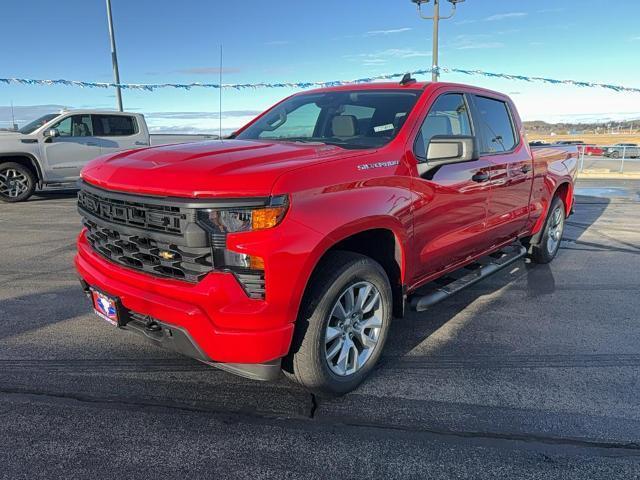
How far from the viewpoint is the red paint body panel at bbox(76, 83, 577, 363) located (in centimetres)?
243

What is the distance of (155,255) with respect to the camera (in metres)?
2.64

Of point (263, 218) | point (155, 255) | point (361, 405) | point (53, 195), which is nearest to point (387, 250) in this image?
point (361, 405)

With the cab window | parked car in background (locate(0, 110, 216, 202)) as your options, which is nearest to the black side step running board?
parked car in background (locate(0, 110, 216, 202))

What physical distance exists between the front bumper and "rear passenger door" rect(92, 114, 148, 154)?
34.0ft

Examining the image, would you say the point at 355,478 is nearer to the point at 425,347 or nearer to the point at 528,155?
the point at 425,347

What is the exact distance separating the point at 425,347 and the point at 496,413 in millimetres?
918

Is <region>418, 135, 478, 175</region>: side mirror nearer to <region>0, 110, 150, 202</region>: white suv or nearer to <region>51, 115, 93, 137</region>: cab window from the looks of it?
<region>0, 110, 150, 202</region>: white suv

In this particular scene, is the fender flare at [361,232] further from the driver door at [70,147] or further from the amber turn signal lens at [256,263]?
the driver door at [70,147]

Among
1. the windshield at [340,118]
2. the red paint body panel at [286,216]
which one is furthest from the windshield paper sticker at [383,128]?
the red paint body panel at [286,216]

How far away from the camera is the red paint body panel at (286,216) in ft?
7.98

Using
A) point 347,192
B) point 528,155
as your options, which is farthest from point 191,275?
point 528,155

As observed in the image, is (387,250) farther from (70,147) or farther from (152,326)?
(70,147)

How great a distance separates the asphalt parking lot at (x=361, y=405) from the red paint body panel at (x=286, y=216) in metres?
0.52

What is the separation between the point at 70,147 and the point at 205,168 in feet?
33.4
